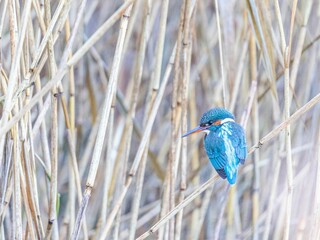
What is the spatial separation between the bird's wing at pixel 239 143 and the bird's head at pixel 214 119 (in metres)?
0.04

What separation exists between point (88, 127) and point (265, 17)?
118 cm

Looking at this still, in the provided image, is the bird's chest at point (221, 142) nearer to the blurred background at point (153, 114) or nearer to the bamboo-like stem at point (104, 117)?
the blurred background at point (153, 114)

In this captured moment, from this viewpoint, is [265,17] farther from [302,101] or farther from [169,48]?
[169,48]

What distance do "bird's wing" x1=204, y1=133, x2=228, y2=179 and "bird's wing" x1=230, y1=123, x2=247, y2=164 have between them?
35 millimetres

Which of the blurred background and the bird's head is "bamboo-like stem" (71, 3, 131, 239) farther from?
the bird's head

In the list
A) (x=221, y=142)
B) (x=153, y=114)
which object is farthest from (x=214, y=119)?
(x=153, y=114)

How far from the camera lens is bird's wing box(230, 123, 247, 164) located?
165cm

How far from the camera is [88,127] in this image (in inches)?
106

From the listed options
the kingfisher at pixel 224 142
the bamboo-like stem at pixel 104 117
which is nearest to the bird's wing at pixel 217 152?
the kingfisher at pixel 224 142

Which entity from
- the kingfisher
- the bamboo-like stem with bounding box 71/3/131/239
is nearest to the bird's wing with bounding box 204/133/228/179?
the kingfisher

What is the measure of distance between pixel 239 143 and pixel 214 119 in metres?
0.11

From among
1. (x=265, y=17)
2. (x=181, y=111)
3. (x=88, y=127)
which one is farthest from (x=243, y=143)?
(x=88, y=127)

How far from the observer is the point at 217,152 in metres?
1.68

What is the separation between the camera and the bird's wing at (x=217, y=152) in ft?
5.32
